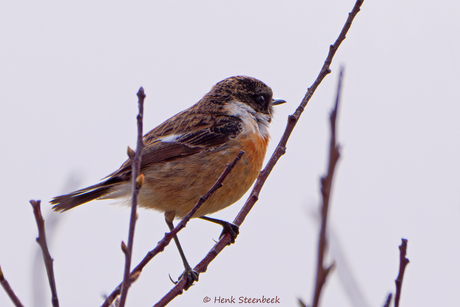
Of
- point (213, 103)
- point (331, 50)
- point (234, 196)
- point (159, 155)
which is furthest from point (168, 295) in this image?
point (213, 103)

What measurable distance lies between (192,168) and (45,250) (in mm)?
3407

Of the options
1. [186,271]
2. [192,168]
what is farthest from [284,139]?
[186,271]

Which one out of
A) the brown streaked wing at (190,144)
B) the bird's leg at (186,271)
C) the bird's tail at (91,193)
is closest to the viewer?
the bird's leg at (186,271)

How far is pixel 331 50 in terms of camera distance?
136 inches

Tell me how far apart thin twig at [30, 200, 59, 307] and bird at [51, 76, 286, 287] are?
2860 mm

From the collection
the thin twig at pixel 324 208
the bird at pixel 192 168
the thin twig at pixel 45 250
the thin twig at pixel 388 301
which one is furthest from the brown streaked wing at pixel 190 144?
the thin twig at pixel 324 208

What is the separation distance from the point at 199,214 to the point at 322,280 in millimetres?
4047

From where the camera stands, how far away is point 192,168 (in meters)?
5.38

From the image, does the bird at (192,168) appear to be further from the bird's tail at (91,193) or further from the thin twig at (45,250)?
the thin twig at (45,250)

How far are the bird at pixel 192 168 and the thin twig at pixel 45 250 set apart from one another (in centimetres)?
286

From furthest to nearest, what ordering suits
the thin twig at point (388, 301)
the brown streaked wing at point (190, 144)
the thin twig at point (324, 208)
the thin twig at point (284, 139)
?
1. the brown streaked wing at point (190, 144)
2. the thin twig at point (284, 139)
3. the thin twig at point (388, 301)
4. the thin twig at point (324, 208)

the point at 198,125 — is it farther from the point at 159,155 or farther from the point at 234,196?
the point at 234,196

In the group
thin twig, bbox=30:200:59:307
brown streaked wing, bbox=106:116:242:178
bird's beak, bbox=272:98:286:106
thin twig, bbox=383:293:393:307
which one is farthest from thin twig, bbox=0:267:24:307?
bird's beak, bbox=272:98:286:106

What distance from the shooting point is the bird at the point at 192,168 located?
527 cm
